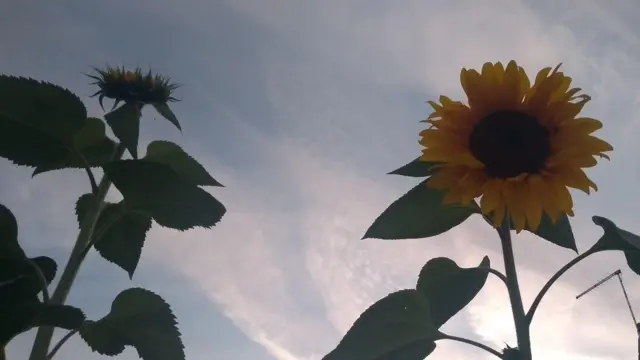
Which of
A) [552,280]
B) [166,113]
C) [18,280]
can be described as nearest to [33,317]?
[18,280]

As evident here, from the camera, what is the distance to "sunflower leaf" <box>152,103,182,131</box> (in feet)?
6.04

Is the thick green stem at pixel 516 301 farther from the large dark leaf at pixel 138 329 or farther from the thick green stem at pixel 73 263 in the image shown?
the thick green stem at pixel 73 263

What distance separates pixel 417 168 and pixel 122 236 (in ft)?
2.61

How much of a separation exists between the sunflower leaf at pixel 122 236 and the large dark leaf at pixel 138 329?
14cm

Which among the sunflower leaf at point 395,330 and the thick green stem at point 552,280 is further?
the sunflower leaf at point 395,330

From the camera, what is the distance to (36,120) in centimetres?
161

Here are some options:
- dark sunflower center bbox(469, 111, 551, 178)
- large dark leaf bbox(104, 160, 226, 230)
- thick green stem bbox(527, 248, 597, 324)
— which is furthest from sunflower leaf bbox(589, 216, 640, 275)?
large dark leaf bbox(104, 160, 226, 230)

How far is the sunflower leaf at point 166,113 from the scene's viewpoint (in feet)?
6.04

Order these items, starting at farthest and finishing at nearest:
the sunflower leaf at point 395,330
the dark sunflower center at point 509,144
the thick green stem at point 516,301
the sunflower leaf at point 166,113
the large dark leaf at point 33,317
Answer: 1. the sunflower leaf at point 166,113
2. the dark sunflower center at point 509,144
3. the sunflower leaf at point 395,330
4. the large dark leaf at point 33,317
5. the thick green stem at point 516,301

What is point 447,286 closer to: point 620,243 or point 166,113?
point 620,243

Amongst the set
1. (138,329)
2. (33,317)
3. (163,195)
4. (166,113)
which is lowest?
(33,317)

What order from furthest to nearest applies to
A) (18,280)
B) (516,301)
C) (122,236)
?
(122,236) < (18,280) < (516,301)

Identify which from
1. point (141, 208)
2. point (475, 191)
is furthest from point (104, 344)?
point (475, 191)

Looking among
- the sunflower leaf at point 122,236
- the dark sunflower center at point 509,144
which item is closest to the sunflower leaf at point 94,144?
the sunflower leaf at point 122,236
